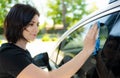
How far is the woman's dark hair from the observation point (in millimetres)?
2193

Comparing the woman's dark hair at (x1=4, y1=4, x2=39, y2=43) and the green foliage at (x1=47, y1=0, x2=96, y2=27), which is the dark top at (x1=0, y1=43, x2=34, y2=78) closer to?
the woman's dark hair at (x1=4, y1=4, x2=39, y2=43)

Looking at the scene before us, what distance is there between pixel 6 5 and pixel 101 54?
24651mm

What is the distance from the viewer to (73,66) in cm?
201

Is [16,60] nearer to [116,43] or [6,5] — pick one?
[116,43]

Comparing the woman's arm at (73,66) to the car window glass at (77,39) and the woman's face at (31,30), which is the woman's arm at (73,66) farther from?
the woman's face at (31,30)

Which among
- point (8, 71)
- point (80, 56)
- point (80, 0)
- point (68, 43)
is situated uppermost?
point (80, 56)

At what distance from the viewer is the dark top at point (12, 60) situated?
2.04 m

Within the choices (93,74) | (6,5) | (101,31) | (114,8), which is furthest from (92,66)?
(6,5)

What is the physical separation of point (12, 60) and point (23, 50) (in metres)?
0.15

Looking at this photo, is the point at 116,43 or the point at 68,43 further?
the point at 68,43

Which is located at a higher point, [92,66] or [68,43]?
[92,66]

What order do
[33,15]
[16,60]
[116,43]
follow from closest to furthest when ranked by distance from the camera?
[116,43] < [16,60] < [33,15]

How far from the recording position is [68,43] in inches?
124

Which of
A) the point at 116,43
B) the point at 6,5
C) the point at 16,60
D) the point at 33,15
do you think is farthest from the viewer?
the point at 6,5
